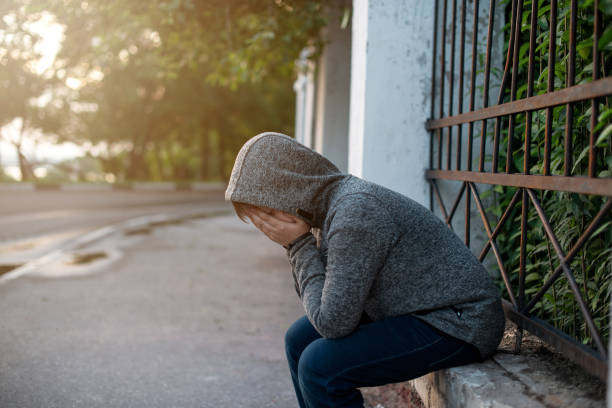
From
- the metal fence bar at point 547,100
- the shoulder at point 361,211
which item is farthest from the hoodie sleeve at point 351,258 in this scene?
the metal fence bar at point 547,100

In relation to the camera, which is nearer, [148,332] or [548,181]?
[548,181]

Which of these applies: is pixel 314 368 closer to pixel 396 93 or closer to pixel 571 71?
pixel 571 71

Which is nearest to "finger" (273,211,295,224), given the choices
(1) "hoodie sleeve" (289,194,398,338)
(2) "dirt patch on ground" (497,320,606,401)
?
(1) "hoodie sleeve" (289,194,398,338)

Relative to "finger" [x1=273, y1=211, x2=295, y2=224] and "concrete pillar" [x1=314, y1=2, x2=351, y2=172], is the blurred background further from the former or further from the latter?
"finger" [x1=273, y1=211, x2=295, y2=224]

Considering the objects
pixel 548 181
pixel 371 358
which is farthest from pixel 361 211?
pixel 548 181

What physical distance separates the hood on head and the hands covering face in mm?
42

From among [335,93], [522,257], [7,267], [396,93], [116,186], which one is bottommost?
[116,186]

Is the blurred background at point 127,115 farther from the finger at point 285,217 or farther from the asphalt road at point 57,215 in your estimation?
the finger at point 285,217

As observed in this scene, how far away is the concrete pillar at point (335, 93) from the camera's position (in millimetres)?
8266

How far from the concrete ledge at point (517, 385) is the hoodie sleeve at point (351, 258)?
0.55 meters

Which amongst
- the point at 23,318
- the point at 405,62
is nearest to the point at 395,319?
the point at 405,62

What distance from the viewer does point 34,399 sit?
3.02 metres

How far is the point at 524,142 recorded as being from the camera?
2.69 m

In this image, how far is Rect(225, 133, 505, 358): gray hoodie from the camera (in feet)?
6.47
